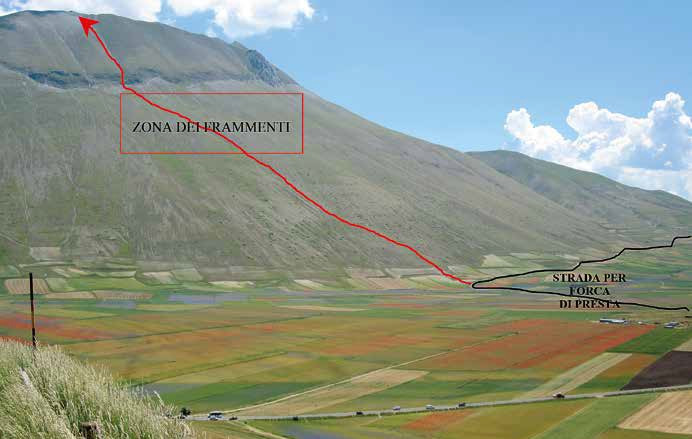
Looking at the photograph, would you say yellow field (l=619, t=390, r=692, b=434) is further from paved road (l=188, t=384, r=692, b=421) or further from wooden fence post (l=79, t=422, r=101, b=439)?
wooden fence post (l=79, t=422, r=101, b=439)

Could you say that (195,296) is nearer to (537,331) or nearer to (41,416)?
(537,331)

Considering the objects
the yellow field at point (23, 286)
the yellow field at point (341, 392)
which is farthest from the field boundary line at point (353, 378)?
the yellow field at point (23, 286)

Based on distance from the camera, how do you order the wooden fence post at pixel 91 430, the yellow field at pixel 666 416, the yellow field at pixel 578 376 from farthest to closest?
the yellow field at pixel 578 376 < the yellow field at pixel 666 416 < the wooden fence post at pixel 91 430

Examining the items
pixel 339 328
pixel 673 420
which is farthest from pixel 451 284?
pixel 673 420

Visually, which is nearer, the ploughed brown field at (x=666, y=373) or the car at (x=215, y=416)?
the car at (x=215, y=416)

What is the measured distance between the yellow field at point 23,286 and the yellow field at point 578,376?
399 feet

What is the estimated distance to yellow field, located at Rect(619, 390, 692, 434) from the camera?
46.1 m

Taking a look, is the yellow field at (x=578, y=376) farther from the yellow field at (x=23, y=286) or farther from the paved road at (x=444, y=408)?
the yellow field at (x=23, y=286)

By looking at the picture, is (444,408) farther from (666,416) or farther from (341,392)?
(666,416)

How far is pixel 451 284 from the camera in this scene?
19050 cm

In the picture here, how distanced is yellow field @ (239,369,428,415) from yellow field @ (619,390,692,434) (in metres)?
22.8

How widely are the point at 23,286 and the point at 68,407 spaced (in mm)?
153343

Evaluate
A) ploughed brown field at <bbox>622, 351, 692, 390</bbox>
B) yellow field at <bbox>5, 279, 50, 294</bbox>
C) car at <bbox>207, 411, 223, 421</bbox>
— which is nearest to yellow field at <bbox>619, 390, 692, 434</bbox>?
ploughed brown field at <bbox>622, 351, 692, 390</bbox>

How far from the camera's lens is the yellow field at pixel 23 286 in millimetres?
151875
